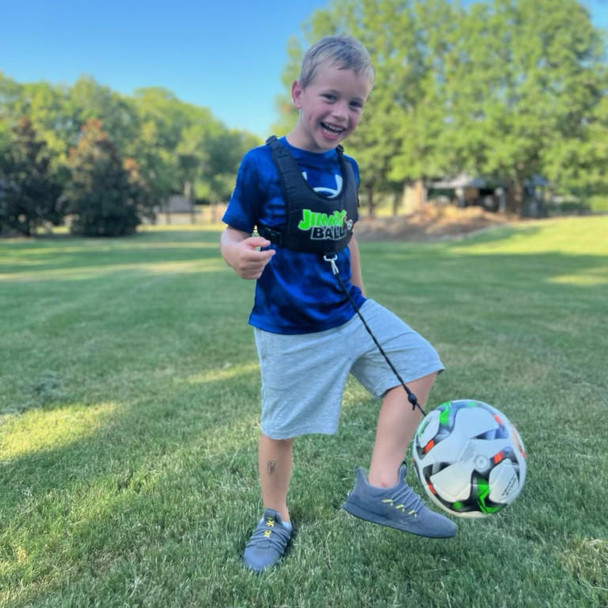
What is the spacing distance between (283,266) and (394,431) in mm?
779

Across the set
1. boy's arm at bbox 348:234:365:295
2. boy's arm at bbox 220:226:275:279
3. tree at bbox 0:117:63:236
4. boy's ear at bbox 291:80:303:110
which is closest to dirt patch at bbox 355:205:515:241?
tree at bbox 0:117:63:236

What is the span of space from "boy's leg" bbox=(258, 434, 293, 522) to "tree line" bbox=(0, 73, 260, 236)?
1335 inches

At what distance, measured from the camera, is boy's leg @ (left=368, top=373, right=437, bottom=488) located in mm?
2023

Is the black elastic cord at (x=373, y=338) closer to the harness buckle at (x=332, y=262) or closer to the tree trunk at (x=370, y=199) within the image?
the harness buckle at (x=332, y=262)

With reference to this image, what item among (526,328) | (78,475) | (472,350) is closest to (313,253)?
(78,475)

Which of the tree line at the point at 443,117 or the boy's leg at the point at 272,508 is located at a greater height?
the tree line at the point at 443,117

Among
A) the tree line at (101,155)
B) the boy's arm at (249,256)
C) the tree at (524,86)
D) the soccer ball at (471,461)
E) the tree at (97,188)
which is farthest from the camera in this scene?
the tree at (97,188)

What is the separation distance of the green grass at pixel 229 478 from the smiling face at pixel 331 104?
162 cm

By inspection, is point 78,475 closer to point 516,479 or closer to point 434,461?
point 434,461

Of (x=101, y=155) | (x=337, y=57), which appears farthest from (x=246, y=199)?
(x=101, y=155)

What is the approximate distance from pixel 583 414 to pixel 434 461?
2.01m

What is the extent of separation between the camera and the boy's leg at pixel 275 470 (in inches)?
82.9

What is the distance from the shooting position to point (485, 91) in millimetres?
27828

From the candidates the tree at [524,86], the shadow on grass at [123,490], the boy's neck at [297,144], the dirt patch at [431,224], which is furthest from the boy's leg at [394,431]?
the tree at [524,86]
